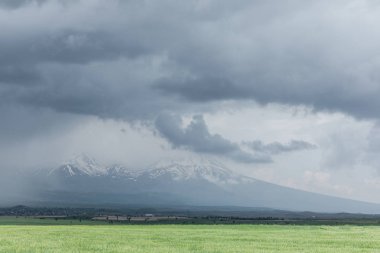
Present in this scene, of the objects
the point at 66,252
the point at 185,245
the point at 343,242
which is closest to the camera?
the point at 66,252

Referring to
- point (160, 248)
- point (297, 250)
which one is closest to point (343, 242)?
point (297, 250)

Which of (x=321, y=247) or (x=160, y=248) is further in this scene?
(x=321, y=247)

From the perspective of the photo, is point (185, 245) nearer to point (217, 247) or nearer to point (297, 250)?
point (217, 247)

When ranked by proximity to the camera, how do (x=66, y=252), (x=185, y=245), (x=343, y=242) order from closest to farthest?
(x=66, y=252)
(x=185, y=245)
(x=343, y=242)

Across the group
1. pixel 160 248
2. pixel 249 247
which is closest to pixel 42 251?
pixel 160 248

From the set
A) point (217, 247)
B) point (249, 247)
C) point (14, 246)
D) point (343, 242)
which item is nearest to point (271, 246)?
point (249, 247)

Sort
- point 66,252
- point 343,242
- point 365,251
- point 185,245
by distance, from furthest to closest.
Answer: point 343,242
point 185,245
point 365,251
point 66,252

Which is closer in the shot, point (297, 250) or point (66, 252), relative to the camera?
point (66, 252)

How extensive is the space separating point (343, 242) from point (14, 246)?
29.0 metres

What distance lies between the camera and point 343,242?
166 ft

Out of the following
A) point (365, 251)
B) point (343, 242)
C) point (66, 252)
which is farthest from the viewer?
point (343, 242)

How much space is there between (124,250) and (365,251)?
18350 mm

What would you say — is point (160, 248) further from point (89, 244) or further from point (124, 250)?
point (89, 244)

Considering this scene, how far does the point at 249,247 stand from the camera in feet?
145
